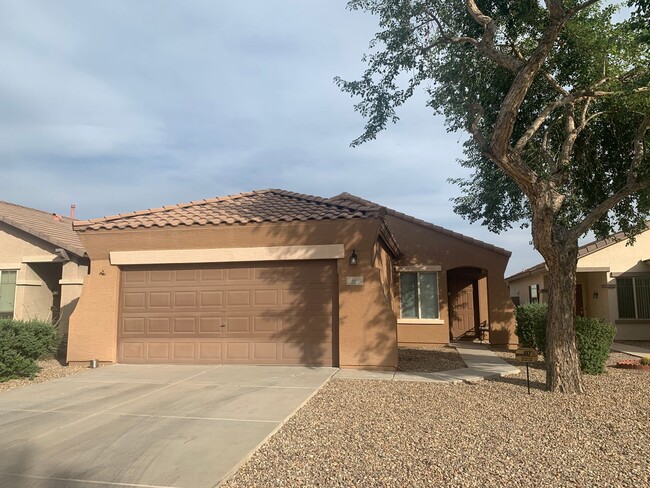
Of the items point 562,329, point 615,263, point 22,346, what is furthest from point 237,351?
point 615,263

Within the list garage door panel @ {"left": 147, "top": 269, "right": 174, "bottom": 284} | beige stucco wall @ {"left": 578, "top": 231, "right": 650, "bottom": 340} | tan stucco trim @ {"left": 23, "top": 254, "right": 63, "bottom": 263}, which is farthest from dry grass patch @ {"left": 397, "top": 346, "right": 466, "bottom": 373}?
tan stucco trim @ {"left": 23, "top": 254, "right": 63, "bottom": 263}

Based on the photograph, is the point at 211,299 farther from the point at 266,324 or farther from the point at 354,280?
the point at 354,280

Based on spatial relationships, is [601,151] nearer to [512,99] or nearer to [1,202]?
[512,99]

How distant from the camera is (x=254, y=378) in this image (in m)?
9.61

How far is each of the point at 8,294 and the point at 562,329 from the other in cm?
1465

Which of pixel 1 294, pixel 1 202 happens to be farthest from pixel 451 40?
pixel 1 202

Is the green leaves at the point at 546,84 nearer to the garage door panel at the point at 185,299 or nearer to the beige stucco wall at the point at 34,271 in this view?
the garage door panel at the point at 185,299

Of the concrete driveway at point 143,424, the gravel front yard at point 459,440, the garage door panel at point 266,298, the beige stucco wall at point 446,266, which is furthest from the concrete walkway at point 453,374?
the beige stucco wall at point 446,266

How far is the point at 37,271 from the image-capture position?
47.6ft

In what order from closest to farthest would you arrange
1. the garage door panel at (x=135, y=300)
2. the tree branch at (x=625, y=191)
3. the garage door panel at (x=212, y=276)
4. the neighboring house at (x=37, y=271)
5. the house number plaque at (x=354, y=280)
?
the tree branch at (x=625, y=191) < the house number plaque at (x=354, y=280) < the garage door panel at (x=212, y=276) < the garage door panel at (x=135, y=300) < the neighboring house at (x=37, y=271)

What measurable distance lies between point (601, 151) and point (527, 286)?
17326 mm

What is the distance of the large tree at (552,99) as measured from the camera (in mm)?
8320

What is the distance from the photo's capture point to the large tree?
27.3ft

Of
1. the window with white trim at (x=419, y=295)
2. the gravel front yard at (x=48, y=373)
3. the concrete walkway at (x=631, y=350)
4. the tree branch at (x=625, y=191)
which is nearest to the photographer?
the tree branch at (x=625, y=191)
